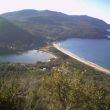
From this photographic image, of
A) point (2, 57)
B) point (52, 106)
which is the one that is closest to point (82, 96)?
point (52, 106)

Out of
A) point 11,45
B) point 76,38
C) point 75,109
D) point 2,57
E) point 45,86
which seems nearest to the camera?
point 75,109

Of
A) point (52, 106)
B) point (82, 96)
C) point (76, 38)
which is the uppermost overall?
point (82, 96)

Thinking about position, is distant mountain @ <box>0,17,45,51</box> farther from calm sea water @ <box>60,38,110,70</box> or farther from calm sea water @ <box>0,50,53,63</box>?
calm sea water @ <box>60,38,110,70</box>

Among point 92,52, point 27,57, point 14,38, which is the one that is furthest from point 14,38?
point 92,52

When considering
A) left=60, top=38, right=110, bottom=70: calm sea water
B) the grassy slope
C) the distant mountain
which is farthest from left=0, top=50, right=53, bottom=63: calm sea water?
left=60, top=38, right=110, bottom=70: calm sea water

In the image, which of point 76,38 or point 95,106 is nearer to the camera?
point 95,106

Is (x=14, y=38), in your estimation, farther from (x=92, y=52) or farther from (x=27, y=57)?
(x=92, y=52)

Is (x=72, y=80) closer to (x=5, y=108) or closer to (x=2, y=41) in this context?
(x=5, y=108)

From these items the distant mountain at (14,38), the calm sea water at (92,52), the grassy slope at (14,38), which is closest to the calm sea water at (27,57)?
the distant mountain at (14,38)
